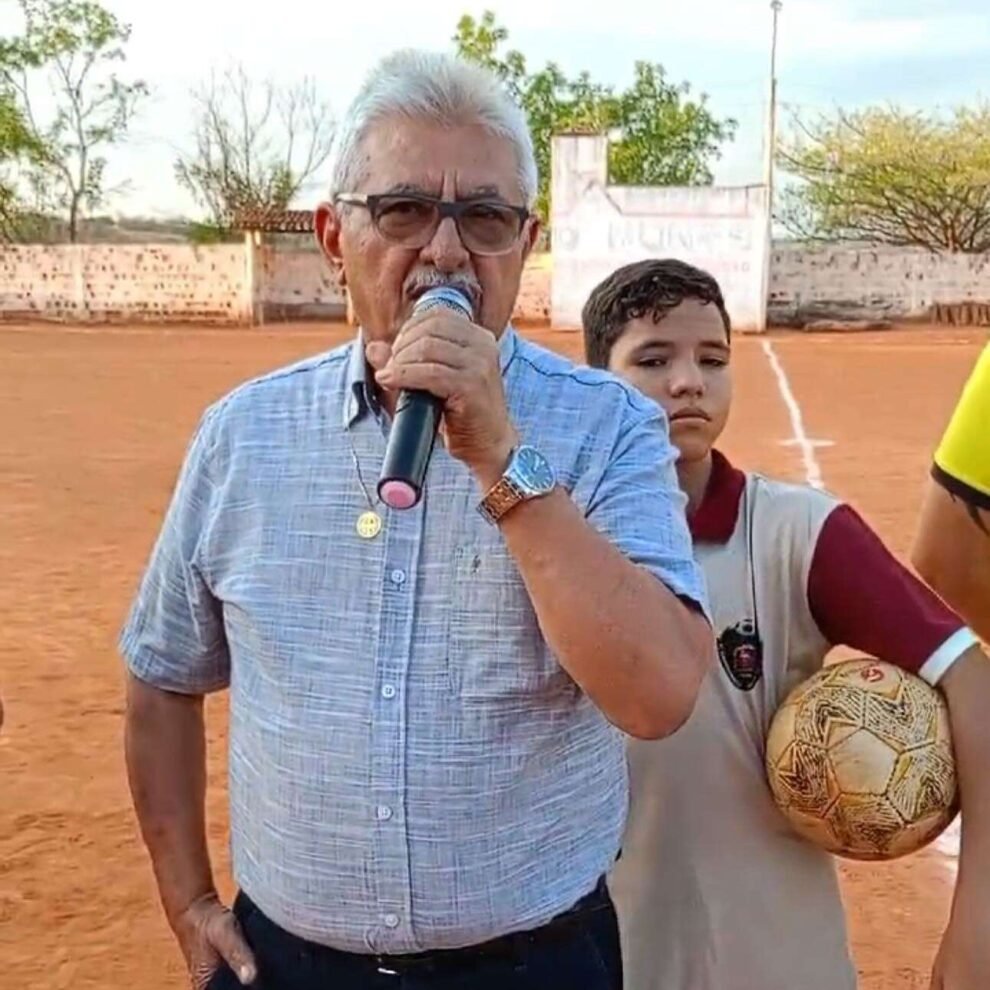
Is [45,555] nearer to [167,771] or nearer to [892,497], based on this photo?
[892,497]

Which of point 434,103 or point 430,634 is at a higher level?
point 434,103

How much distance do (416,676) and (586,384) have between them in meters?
0.48

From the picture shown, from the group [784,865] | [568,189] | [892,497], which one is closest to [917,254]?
[568,189]

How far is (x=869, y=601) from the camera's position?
267 centimetres

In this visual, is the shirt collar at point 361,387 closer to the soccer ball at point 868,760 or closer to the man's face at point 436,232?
the man's face at point 436,232

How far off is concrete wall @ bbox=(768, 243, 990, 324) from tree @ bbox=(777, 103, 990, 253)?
5.61 meters

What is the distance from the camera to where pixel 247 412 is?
249 centimetres

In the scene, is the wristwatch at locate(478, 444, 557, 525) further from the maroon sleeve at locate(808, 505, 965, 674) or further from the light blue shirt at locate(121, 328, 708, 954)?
the maroon sleeve at locate(808, 505, 965, 674)

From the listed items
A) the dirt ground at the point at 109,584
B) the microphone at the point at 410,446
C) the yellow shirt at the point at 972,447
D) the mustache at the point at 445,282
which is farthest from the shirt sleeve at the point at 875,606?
the dirt ground at the point at 109,584

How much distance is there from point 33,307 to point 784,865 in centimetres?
4309

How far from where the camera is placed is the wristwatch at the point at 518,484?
2.05 m

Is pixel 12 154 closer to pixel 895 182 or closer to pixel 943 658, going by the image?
pixel 895 182

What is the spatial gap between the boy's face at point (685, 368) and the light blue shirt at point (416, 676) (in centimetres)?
47

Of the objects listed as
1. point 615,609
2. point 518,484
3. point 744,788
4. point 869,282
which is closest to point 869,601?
point 744,788
